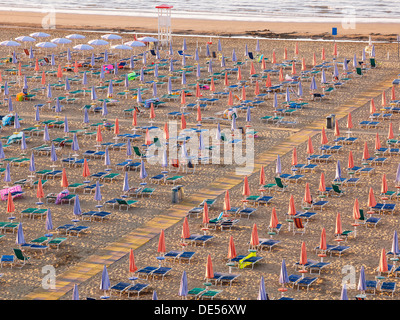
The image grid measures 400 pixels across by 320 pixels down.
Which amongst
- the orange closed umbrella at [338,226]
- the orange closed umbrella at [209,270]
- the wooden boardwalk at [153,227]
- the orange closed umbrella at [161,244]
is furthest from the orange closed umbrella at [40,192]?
the orange closed umbrella at [338,226]

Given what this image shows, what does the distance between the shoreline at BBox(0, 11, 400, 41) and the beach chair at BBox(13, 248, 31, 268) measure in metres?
46.1

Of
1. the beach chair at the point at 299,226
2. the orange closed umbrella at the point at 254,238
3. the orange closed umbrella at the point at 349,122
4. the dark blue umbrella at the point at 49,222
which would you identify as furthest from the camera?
the orange closed umbrella at the point at 349,122

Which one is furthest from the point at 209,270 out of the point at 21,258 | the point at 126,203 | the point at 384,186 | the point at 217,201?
the point at 384,186

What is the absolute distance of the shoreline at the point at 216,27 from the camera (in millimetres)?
70062

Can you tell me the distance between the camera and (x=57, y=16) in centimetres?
8575

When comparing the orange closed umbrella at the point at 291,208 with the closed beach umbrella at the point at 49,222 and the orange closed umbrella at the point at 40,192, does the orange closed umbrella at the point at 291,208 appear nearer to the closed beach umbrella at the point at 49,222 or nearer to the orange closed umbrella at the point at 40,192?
the closed beach umbrella at the point at 49,222

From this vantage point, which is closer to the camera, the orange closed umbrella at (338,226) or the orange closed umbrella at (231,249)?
the orange closed umbrella at (231,249)

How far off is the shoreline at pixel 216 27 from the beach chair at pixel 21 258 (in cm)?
4611

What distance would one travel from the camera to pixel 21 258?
82.7ft

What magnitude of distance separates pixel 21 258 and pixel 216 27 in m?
53.3

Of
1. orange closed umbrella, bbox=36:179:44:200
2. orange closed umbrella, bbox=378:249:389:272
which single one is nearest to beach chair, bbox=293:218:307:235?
orange closed umbrella, bbox=378:249:389:272

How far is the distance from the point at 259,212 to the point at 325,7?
218 ft

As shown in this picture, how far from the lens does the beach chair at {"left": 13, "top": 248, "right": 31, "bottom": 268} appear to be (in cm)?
2508

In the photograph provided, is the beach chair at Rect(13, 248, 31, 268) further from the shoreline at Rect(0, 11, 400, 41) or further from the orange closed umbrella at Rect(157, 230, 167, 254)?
the shoreline at Rect(0, 11, 400, 41)
